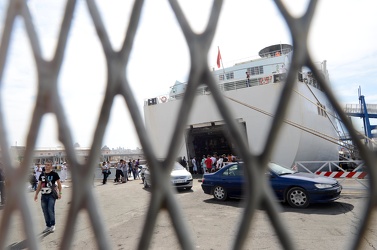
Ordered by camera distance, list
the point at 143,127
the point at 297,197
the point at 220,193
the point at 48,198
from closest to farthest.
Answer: the point at 143,127 → the point at 48,198 → the point at 297,197 → the point at 220,193

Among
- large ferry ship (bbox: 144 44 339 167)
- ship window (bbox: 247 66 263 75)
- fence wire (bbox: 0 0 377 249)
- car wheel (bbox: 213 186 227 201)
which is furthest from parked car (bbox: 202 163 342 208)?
ship window (bbox: 247 66 263 75)

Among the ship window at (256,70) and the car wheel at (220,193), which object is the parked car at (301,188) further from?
the ship window at (256,70)

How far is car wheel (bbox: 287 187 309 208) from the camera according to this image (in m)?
6.51

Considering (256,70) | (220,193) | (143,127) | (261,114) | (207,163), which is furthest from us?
(256,70)

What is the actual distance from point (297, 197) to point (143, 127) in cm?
629

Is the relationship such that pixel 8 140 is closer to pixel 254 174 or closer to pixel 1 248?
pixel 1 248

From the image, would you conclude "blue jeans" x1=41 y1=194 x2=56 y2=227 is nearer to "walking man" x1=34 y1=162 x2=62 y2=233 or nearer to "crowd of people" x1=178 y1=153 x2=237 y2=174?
"walking man" x1=34 y1=162 x2=62 y2=233

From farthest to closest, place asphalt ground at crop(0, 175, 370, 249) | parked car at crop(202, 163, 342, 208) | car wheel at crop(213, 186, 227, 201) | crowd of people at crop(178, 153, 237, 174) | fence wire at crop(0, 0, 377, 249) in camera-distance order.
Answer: crowd of people at crop(178, 153, 237, 174), car wheel at crop(213, 186, 227, 201), parked car at crop(202, 163, 342, 208), asphalt ground at crop(0, 175, 370, 249), fence wire at crop(0, 0, 377, 249)

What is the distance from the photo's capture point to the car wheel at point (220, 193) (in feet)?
25.7

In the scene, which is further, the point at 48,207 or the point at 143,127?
the point at 48,207

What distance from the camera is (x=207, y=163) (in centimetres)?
1334

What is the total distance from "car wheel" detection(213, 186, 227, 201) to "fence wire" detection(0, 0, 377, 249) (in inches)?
275

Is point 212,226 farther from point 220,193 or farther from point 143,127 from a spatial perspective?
point 143,127

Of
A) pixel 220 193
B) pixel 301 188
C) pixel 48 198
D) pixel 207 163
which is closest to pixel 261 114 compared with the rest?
pixel 207 163
